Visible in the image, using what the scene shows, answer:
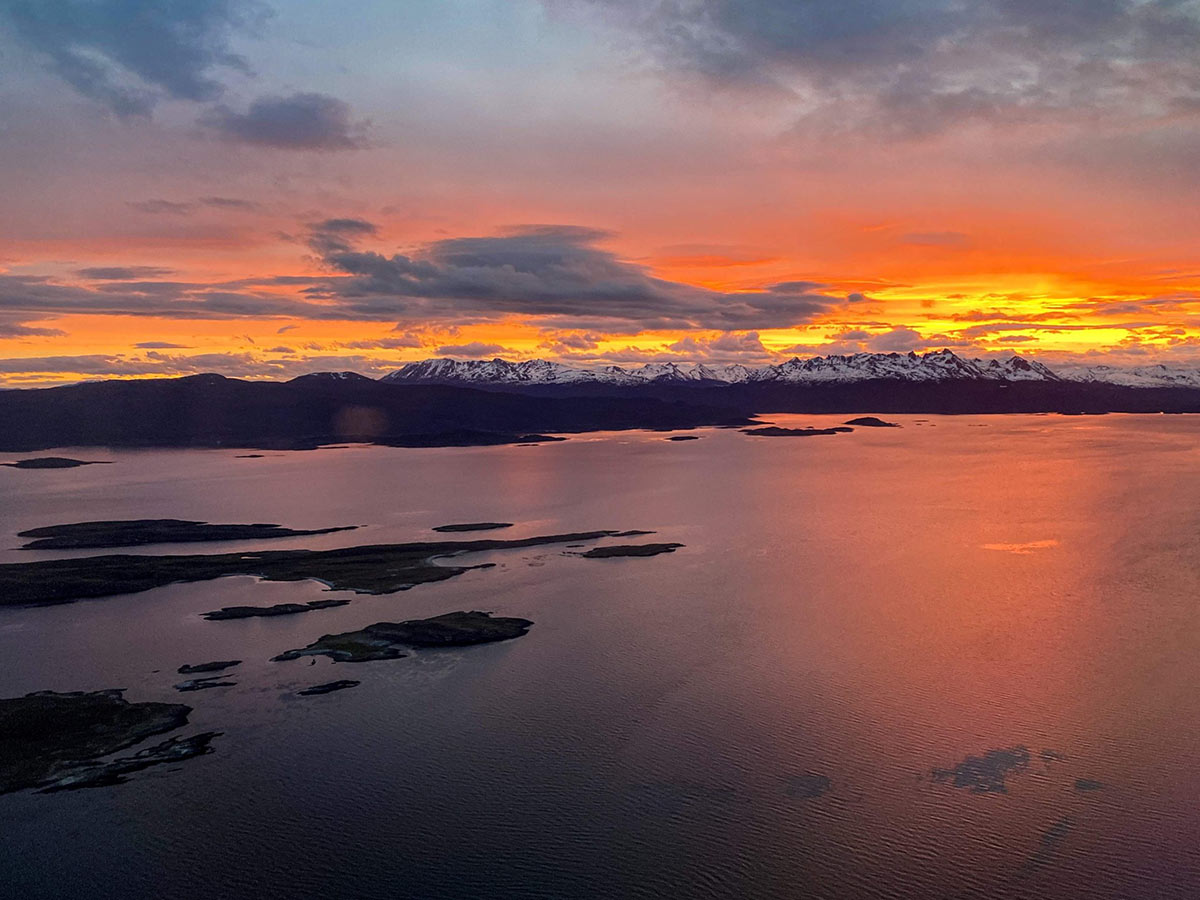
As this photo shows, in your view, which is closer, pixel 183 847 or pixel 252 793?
pixel 183 847

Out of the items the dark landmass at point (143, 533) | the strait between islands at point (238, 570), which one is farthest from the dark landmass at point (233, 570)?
the dark landmass at point (143, 533)

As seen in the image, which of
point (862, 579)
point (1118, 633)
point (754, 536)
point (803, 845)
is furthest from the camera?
point (754, 536)

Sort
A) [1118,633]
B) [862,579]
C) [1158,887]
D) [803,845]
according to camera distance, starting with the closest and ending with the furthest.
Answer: [1158,887] < [803,845] < [1118,633] < [862,579]

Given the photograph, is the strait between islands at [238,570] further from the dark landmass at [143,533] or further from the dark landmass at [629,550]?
the dark landmass at [143,533]

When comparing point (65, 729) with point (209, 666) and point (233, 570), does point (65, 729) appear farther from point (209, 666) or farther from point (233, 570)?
point (233, 570)

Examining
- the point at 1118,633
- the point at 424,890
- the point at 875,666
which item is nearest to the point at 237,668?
the point at 424,890

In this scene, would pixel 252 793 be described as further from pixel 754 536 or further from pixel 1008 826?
pixel 754 536
